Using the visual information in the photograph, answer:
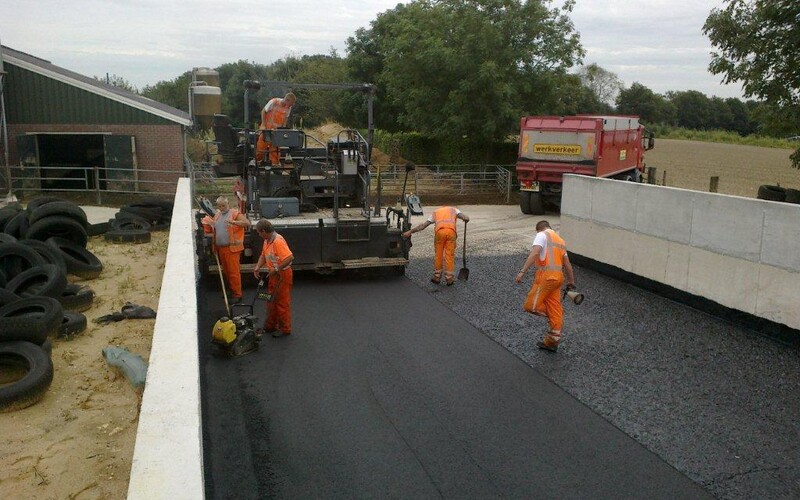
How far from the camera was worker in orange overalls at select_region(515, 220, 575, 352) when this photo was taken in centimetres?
847

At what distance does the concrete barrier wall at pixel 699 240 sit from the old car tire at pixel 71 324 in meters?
8.35

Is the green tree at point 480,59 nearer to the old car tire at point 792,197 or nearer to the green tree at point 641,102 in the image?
the old car tire at point 792,197

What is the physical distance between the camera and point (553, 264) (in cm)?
847

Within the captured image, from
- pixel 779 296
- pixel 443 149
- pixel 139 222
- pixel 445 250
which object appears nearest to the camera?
pixel 779 296

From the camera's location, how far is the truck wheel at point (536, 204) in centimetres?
2116

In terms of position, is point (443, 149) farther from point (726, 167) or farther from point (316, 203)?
point (316, 203)

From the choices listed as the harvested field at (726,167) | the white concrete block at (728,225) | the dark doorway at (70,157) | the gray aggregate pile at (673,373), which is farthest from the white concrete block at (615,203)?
the dark doorway at (70,157)

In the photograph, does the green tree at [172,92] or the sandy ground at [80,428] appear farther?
the green tree at [172,92]

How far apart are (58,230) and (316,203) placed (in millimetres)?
4728

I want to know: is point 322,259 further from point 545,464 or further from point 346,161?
point 545,464

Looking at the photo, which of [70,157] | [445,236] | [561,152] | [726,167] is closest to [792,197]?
[561,152]

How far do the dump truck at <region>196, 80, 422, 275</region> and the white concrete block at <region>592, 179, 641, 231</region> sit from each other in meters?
3.33

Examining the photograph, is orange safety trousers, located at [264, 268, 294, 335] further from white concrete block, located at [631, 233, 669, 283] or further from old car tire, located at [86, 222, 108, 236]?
old car tire, located at [86, 222, 108, 236]

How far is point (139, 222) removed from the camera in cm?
1662
